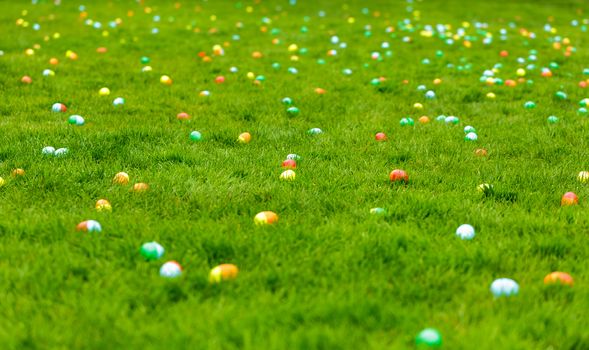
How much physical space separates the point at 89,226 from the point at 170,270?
2.19 ft

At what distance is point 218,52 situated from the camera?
863 centimetres

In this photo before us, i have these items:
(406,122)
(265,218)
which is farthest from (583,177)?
(265,218)

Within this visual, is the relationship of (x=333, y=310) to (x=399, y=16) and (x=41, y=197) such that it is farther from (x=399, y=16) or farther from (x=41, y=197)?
(x=399, y=16)

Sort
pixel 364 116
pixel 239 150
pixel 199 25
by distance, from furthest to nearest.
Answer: pixel 199 25 → pixel 364 116 → pixel 239 150

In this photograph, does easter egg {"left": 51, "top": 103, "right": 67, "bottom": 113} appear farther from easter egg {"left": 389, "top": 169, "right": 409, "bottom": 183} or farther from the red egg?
easter egg {"left": 389, "top": 169, "right": 409, "bottom": 183}

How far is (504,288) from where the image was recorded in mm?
2633

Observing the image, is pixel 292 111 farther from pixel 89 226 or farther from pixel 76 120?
pixel 89 226

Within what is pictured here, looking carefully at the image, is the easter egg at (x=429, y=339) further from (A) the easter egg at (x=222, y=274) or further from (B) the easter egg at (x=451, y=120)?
(B) the easter egg at (x=451, y=120)

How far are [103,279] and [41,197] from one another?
117cm

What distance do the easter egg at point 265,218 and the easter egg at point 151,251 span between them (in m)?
0.60

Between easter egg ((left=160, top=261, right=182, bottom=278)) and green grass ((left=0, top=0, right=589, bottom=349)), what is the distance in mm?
34

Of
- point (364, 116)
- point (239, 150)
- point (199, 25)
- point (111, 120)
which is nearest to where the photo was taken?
point (239, 150)

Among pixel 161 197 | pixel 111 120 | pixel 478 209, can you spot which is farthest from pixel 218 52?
pixel 478 209

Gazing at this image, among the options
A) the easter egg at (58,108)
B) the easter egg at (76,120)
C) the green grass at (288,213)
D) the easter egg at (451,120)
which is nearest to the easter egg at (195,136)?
the green grass at (288,213)
